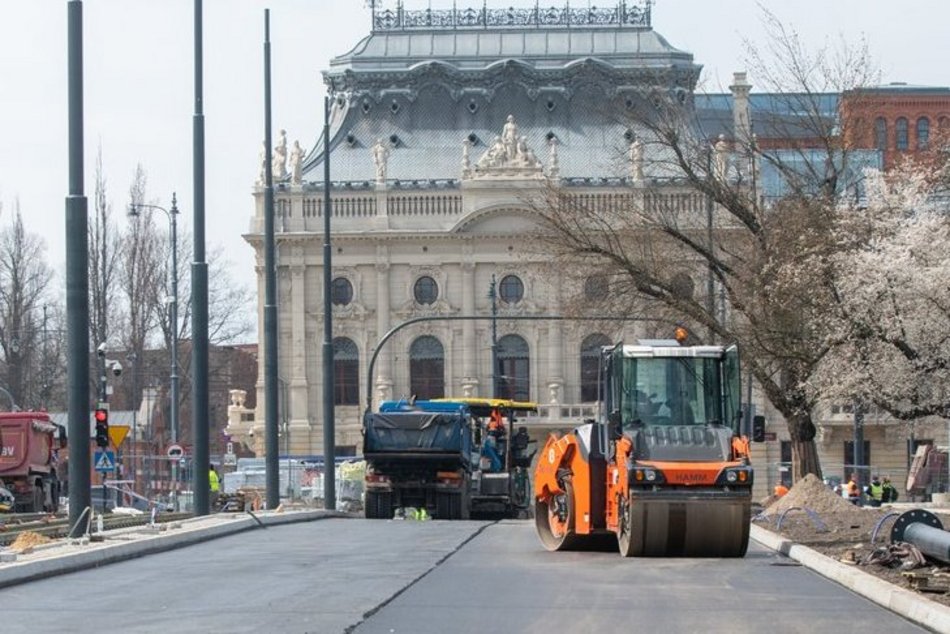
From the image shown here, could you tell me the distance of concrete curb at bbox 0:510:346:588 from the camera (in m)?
20.6

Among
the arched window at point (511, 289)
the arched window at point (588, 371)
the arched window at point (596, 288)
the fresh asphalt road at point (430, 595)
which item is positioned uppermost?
the arched window at point (511, 289)

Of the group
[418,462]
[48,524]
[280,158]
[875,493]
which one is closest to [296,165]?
[280,158]

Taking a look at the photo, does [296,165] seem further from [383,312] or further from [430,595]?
[430,595]

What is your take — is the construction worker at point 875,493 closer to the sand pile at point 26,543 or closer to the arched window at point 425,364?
the sand pile at point 26,543

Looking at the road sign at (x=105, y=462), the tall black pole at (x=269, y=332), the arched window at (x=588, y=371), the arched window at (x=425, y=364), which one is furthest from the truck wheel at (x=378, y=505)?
the arched window at (x=425, y=364)

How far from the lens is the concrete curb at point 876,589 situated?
16406 millimetres

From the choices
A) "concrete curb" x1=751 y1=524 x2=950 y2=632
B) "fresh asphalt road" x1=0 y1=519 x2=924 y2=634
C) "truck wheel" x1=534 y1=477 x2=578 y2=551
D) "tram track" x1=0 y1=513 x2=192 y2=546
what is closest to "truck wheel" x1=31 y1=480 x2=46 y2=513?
"tram track" x1=0 y1=513 x2=192 y2=546

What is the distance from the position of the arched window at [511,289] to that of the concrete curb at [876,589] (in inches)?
2880

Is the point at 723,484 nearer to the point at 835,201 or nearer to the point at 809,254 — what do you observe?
the point at 809,254

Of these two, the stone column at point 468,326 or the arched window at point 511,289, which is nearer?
the arched window at point 511,289

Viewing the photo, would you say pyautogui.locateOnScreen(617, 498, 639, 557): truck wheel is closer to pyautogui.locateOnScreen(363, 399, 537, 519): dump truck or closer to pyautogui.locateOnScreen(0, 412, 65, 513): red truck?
pyautogui.locateOnScreen(363, 399, 537, 519): dump truck

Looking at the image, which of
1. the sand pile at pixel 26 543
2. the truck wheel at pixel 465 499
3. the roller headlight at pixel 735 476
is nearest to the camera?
the sand pile at pixel 26 543

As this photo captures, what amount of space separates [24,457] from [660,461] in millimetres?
32129

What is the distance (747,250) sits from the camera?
1658 inches
